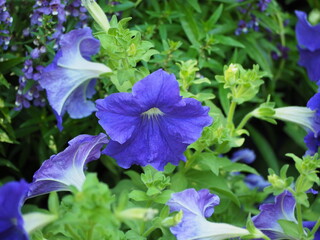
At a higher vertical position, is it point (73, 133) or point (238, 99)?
point (238, 99)

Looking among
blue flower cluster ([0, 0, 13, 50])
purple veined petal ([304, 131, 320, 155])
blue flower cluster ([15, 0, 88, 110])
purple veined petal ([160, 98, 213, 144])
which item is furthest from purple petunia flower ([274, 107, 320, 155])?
blue flower cluster ([0, 0, 13, 50])

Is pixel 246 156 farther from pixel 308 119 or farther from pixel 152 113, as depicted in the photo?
pixel 152 113

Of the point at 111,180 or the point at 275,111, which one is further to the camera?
the point at 111,180

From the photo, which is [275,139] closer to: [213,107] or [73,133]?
[213,107]

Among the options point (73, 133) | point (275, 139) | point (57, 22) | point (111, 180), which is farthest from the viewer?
point (275, 139)

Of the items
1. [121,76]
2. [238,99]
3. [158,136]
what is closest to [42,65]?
[121,76]

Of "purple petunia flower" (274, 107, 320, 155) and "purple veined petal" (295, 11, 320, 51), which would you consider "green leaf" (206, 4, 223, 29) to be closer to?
"purple veined petal" (295, 11, 320, 51)

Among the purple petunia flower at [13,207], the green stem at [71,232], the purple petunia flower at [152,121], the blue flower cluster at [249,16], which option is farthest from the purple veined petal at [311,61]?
the purple petunia flower at [13,207]
